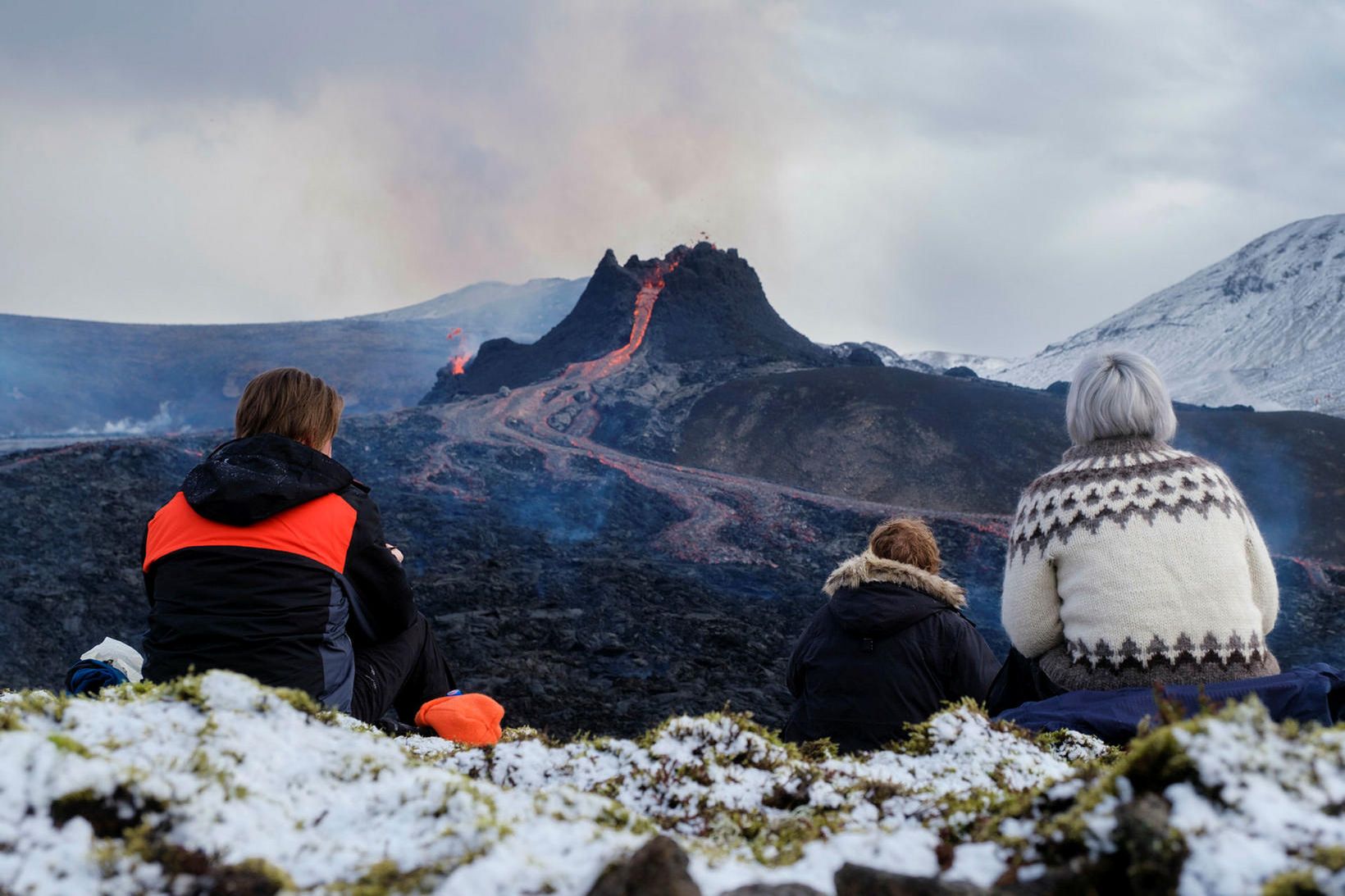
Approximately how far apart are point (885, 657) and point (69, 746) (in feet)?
11.3

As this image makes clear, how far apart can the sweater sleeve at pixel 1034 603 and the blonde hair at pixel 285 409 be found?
2.89m

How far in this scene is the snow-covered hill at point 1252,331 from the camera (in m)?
38.9

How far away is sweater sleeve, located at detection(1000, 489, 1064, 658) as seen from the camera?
3.86 meters

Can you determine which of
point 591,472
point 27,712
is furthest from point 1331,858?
point 591,472

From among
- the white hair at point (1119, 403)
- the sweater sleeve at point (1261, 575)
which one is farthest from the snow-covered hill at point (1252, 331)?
the white hair at point (1119, 403)

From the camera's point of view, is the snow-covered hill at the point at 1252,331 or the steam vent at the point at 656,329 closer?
the steam vent at the point at 656,329

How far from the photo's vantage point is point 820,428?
23828mm

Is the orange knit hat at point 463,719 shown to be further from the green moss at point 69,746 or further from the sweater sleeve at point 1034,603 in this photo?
the sweater sleeve at point 1034,603

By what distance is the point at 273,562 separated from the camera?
→ 3.08m

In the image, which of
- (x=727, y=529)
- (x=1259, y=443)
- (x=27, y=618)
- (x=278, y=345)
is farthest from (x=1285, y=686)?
(x=278, y=345)

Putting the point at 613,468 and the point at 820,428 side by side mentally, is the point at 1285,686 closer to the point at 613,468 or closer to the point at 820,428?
the point at 613,468

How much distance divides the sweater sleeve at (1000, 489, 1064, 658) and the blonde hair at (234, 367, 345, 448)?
289cm

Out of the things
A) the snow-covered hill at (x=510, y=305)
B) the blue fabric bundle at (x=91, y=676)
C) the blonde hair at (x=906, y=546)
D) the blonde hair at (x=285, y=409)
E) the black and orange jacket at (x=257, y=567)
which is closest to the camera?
the black and orange jacket at (x=257, y=567)

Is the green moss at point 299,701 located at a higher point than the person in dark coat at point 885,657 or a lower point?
higher
